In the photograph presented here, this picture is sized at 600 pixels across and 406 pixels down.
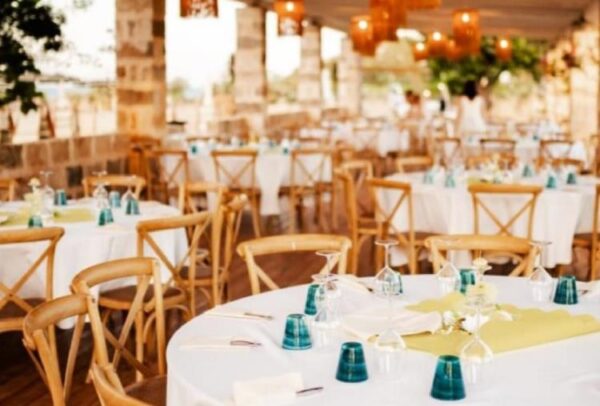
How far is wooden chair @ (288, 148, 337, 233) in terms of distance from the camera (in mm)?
8242

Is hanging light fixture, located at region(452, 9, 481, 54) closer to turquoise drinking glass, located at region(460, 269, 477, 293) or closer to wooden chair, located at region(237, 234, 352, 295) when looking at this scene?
wooden chair, located at region(237, 234, 352, 295)

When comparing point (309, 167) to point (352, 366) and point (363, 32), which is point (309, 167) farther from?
point (352, 366)

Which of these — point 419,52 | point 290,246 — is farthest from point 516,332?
point 419,52

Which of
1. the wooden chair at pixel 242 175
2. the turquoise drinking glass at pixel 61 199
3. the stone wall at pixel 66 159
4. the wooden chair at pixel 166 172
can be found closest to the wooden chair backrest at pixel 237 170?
the wooden chair at pixel 242 175

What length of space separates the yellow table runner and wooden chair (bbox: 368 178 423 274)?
179 cm

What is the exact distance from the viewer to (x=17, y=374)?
430 cm

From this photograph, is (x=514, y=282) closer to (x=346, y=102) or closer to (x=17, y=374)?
(x=17, y=374)

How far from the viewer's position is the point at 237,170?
8.26 m

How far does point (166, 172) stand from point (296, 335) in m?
5.98

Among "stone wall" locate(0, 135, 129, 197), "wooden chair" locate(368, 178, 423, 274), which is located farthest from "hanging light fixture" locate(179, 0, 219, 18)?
"wooden chair" locate(368, 178, 423, 274)

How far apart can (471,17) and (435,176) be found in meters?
3.31

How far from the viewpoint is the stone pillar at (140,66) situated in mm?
8703

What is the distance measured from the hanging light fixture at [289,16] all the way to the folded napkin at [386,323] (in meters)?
6.47

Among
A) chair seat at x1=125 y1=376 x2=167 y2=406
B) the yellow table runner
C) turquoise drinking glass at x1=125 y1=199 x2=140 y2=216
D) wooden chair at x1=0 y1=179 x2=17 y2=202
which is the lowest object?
chair seat at x1=125 y1=376 x2=167 y2=406
